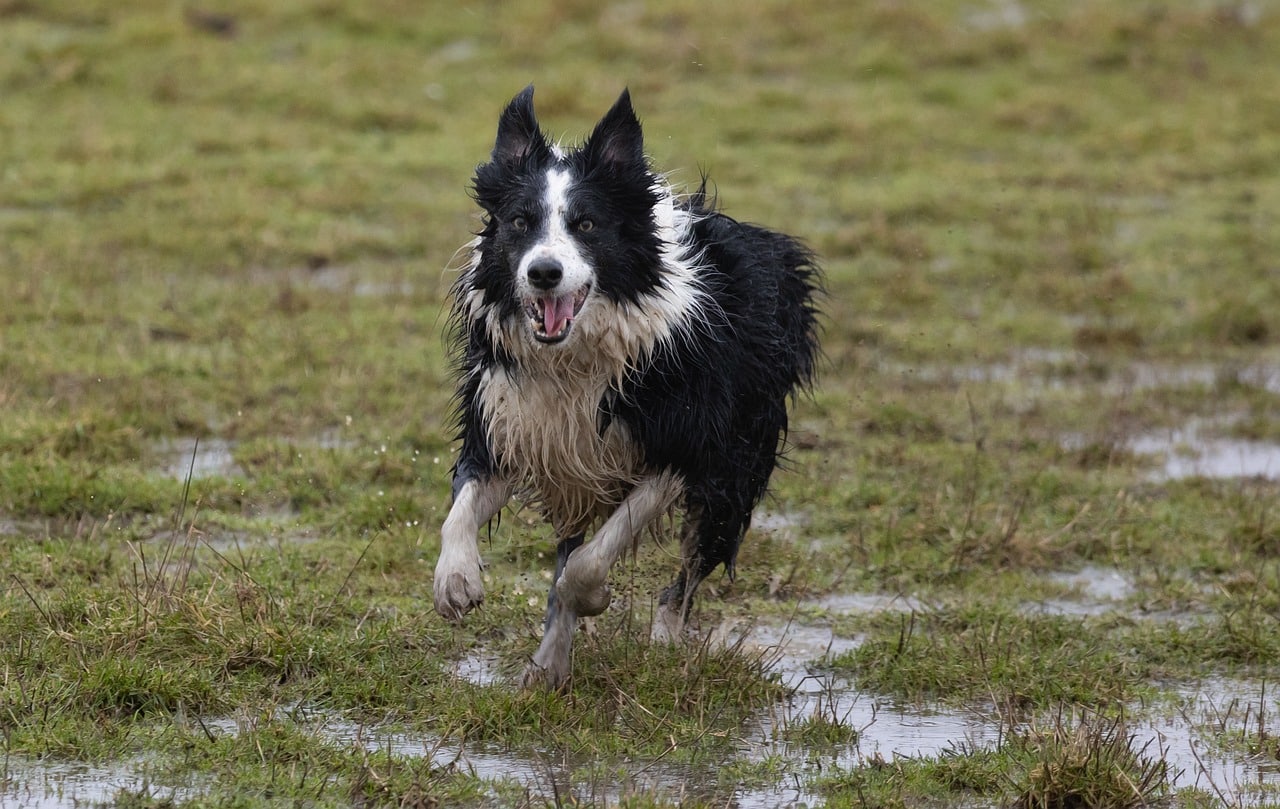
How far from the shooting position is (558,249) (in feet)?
16.0

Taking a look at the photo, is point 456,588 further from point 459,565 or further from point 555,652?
point 555,652

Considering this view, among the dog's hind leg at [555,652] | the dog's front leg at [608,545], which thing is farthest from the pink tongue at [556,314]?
the dog's hind leg at [555,652]

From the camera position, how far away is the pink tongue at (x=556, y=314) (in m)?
4.94

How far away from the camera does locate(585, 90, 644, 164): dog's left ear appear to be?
17.0 feet

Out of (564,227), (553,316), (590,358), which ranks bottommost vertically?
(590,358)

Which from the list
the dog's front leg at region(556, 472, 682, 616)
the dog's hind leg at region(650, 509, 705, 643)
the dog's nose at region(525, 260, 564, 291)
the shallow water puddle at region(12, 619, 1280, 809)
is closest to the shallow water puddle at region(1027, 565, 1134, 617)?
the shallow water puddle at region(12, 619, 1280, 809)

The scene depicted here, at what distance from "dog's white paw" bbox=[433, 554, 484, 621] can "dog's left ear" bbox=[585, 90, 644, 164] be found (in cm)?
127

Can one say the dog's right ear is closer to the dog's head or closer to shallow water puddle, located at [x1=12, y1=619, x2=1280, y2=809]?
the dog's head

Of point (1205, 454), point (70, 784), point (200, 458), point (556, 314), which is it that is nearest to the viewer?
point (70, 784)

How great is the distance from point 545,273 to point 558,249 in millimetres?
89

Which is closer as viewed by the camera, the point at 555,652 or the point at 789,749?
the point at 789,749

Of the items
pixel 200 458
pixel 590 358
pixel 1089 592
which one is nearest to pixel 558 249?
pixel 590 358

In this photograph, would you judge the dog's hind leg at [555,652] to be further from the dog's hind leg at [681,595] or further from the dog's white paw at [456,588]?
the dog's hind leg at [681,595]

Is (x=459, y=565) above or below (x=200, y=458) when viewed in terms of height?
above
